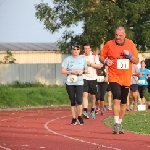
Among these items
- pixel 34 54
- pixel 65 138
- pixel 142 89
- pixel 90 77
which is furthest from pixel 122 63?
pixel 34 54

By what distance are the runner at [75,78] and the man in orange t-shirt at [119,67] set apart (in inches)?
130

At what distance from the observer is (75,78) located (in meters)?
20.5

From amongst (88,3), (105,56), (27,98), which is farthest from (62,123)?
(88,3)

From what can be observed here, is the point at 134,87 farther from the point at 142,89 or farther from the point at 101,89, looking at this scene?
the point at 101,89

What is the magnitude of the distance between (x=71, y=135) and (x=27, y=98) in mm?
20506

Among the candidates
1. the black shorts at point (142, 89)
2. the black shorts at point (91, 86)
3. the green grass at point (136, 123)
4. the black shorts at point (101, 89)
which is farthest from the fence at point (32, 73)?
the green grass at point (136, 123)

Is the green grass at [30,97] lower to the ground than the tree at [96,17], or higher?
lower

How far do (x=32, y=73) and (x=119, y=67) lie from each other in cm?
3440

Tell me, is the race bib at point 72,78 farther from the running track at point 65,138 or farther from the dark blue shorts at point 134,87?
the dark blue shorts at point 134,87

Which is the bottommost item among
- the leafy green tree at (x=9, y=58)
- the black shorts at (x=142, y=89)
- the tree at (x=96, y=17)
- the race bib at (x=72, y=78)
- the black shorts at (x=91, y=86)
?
the black shorts at (x=142, y=89)

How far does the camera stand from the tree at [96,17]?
166ft

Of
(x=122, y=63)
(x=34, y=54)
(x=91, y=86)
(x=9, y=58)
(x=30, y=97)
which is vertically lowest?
(x=30, y=97)

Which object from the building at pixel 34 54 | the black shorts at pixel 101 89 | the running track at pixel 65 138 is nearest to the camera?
the running track at pixel 65 138

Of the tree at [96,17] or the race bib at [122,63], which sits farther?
the tree at [96,17]
